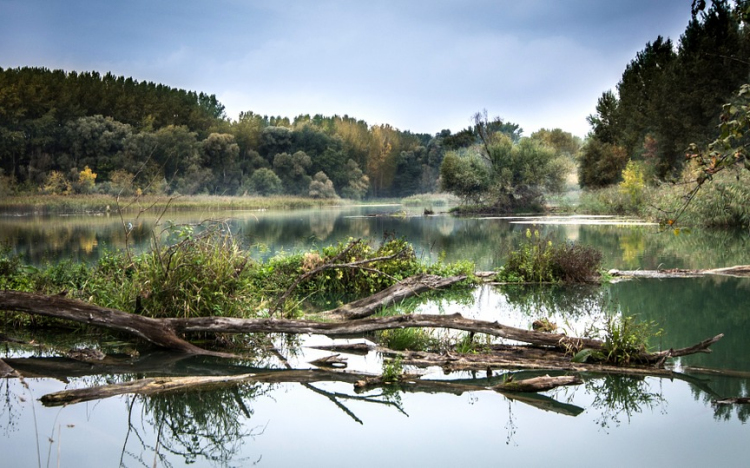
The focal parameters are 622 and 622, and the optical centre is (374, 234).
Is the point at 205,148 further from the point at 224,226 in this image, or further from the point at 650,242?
the point at 224,226

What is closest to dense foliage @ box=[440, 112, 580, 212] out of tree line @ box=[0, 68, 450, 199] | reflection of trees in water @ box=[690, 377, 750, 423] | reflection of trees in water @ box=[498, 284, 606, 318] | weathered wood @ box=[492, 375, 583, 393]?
tree line @ box=[0, 68, 450, 199]

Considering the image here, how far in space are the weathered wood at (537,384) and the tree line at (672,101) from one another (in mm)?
24534

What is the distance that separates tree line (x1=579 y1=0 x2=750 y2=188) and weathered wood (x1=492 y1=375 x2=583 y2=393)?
80.5ft

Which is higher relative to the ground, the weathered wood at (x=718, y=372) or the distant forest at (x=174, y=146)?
the distant forest at (x=174, y=146)

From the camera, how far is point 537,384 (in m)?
5.10

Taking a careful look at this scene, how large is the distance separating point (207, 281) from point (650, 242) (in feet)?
57.2

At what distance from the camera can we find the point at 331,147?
76.6m

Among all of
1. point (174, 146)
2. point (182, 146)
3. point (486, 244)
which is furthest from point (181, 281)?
point (182, 146)

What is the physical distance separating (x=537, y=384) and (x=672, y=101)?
38584 mm

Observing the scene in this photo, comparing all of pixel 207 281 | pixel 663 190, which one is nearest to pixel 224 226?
pixel 207 281

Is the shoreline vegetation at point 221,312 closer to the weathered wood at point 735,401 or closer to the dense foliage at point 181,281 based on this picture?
the dense foliage at point 181,281

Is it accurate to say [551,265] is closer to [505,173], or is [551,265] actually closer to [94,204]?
[505,173]

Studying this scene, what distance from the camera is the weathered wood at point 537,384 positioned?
16.7 ft

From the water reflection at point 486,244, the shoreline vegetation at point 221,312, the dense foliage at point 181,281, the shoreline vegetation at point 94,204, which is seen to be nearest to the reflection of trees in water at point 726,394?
the shoreline vegetation at point 221,312
